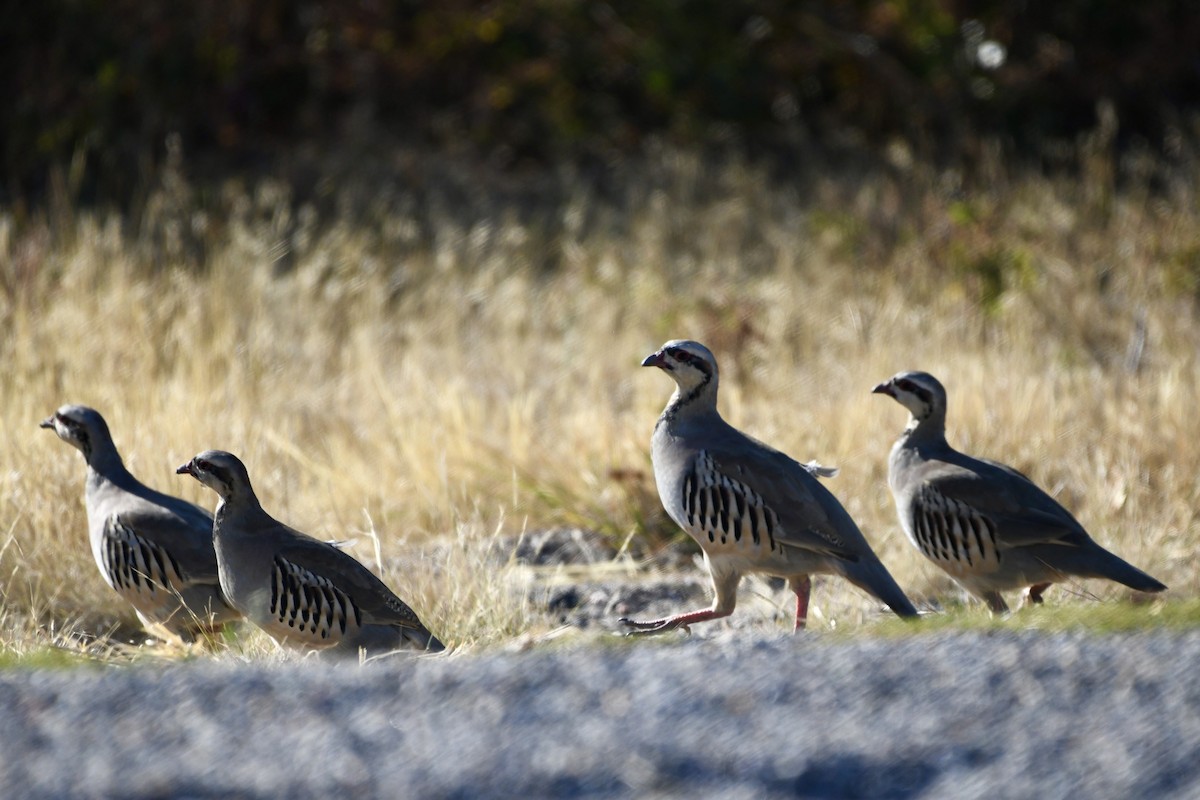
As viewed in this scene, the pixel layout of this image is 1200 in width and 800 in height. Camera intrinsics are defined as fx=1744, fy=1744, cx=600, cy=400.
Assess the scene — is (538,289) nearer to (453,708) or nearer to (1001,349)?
(1001,349)

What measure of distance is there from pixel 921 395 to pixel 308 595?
2.49 m

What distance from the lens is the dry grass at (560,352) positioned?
778 centimetres

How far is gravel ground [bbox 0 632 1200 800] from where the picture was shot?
3291 mm

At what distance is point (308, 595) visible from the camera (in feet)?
19.7

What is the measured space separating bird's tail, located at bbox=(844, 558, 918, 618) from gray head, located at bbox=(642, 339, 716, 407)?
870 millimetres

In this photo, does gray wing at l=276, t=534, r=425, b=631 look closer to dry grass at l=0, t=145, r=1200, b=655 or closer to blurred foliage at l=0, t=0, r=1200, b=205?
dry grass at l=0, t=145, r=1200, b=655

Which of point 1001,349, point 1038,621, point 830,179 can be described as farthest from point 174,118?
point 1038,621

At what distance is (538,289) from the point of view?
12719 millimetres

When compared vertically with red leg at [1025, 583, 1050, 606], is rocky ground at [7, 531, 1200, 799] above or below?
above

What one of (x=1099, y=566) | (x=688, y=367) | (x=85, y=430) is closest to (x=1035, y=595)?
(x=1099, y=566)

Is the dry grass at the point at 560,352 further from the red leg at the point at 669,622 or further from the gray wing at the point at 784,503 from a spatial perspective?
the gray wing at the point at 784,503

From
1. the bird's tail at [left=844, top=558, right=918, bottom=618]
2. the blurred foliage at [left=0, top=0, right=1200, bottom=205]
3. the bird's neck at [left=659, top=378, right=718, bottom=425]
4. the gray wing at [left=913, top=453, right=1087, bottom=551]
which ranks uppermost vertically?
the blurred foliage at [left=0, top=0, right=1200, bottom=205]

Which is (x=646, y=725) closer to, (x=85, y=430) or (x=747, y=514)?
(x=747, y=514)

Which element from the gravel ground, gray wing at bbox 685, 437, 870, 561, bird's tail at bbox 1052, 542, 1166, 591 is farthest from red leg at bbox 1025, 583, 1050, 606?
the gravel ground
